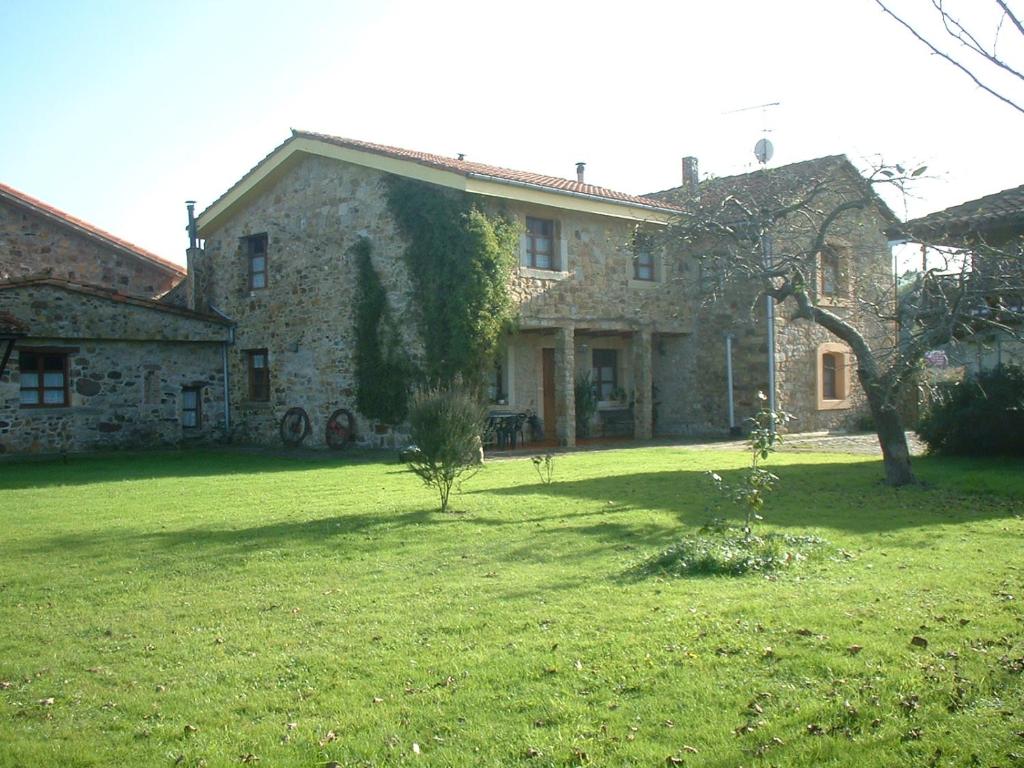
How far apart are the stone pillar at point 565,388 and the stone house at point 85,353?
868 centimetres

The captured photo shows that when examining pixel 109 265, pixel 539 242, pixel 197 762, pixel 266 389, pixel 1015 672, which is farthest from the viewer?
pixel 109 265

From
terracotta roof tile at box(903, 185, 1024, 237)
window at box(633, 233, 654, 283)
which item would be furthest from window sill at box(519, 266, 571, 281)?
terracotta roof tile at box(903, 185, 1024, 237)

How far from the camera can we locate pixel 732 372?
22.8 metres

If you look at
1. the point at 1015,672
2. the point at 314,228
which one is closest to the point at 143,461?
the point at 314,228

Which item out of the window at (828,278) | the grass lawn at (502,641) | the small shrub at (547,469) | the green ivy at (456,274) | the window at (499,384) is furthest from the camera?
the window at (828,278)

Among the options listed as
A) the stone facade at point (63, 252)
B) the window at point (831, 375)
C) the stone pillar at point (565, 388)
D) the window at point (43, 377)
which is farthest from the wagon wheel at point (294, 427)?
the window at point (831, 375)

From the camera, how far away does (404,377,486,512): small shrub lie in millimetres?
10367

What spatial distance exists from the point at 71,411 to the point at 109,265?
6.64 metres

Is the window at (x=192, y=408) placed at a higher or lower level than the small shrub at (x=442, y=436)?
higher

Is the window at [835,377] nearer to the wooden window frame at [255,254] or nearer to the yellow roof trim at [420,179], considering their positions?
the yellow roof trim at [420,179]

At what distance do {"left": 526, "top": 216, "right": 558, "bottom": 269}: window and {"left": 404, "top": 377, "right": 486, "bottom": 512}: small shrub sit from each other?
9.63 meters

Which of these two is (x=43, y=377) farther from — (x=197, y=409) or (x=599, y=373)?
(x=599, y=373)

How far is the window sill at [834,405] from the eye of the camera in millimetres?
23531

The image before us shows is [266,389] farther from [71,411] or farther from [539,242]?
[539,242]
